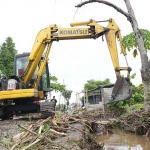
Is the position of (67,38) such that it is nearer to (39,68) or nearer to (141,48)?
(39,68)

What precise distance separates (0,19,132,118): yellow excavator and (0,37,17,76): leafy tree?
16.3 meters

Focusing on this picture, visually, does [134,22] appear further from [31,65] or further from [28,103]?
[28,103]

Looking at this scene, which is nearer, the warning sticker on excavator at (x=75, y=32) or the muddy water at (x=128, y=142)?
the muddy water at (x=128, y=142)

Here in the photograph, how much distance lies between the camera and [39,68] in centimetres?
1000

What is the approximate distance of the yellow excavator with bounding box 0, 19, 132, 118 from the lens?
30.2 feet

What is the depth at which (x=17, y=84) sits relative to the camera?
9.73m

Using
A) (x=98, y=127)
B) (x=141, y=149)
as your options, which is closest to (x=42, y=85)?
(x=98, y=127)

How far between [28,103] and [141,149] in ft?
15.9

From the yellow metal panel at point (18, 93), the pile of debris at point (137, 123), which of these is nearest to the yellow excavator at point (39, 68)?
the yellow metal panel at point (18, 93)

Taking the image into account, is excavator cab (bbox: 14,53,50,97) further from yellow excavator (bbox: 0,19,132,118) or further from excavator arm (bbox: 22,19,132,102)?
excavator arm (bbox: 22,19,132,102)

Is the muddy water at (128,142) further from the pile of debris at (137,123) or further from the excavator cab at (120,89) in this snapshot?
the excavator cab at (120,89)

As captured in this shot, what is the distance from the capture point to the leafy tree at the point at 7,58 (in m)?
26.5

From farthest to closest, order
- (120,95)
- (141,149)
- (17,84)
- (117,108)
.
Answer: (117,108) → (17,84) → (120,95) → (141,149)

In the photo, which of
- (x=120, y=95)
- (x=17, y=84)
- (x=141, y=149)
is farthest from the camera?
(x=17, y=84)
